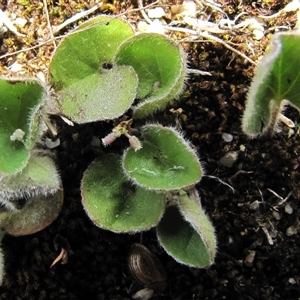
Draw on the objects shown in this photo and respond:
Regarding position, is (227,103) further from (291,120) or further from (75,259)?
(75,259)

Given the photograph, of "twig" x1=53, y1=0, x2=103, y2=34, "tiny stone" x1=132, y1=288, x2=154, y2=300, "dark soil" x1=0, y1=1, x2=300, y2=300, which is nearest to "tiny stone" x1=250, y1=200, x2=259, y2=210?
"dark soil" x1=0, y1=1, x2=300, y2=300

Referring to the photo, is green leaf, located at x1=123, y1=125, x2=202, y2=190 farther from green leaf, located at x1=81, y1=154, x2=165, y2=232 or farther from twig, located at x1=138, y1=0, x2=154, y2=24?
twig, located at x1=138, y1=0, x2=154, y2=24

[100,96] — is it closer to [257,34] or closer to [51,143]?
[51,143]

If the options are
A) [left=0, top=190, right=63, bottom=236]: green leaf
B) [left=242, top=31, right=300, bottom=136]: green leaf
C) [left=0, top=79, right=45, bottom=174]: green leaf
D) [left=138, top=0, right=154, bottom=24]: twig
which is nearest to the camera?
[left=242, top=31, right=300, bottom=136]: green leaf

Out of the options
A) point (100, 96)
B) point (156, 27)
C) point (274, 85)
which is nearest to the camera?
point (274, 85)

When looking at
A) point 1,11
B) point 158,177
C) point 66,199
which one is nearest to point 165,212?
point 158,177

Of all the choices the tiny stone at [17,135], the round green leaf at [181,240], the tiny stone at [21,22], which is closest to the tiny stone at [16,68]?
the tiny stone at [21,22]

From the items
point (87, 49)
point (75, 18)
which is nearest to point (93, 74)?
point (87, 49)
